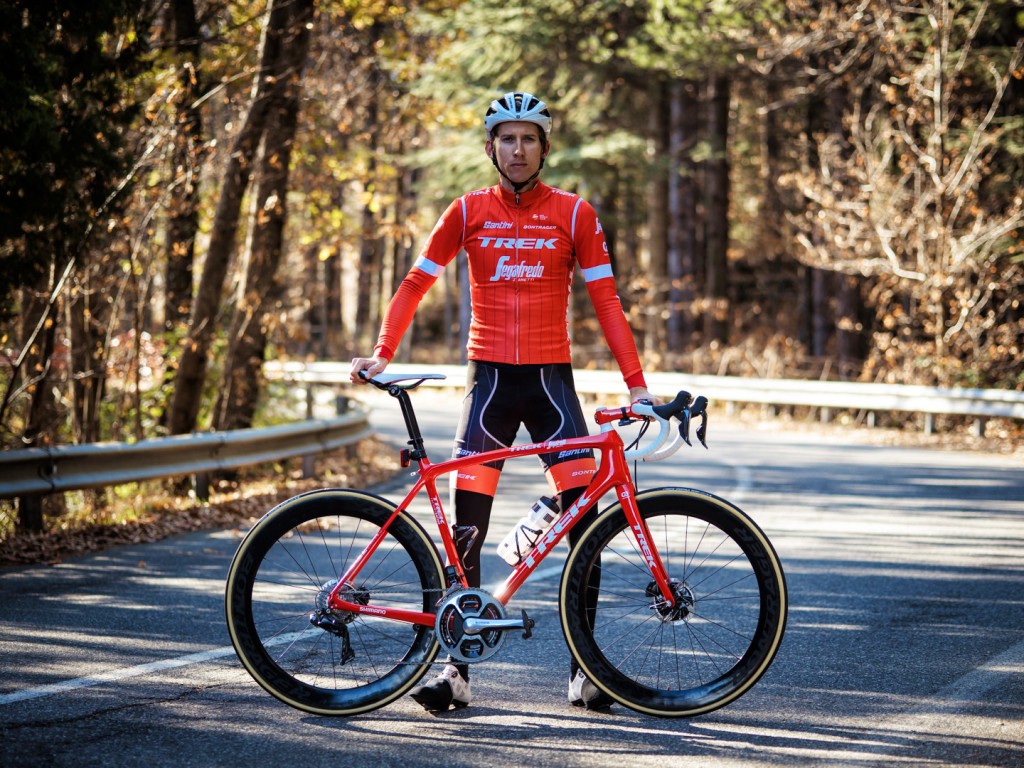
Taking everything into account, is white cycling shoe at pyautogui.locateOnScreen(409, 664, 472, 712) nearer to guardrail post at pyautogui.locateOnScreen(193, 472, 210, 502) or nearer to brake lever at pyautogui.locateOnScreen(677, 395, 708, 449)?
brake lever at pyautogui.locateOnScreen(677, 395, 708, 449)

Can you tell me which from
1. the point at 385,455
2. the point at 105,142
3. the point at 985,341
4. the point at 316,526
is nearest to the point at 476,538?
the point at 316,526

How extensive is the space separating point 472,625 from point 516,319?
4.12 feet

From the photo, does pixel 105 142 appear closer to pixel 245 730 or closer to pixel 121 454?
pixel 121 454

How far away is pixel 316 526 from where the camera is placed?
17.8 feet

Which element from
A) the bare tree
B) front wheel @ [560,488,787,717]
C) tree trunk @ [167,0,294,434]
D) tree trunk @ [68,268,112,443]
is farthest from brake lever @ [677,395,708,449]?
the bare tree

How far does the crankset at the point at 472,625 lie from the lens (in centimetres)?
475

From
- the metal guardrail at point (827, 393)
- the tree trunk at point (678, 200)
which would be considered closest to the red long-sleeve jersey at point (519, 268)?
the metal guardrail at point (827, 393)

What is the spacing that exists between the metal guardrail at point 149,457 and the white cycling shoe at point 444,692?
426 centimetres

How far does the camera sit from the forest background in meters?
9.55

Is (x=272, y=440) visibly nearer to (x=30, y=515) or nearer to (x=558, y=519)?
(x=30, y=515)

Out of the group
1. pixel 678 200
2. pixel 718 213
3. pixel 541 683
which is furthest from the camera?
pixel 678 200

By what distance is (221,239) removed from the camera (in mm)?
12820

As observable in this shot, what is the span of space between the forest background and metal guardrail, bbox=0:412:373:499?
2.10ft

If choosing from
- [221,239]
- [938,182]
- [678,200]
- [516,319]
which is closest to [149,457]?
[221,239]
